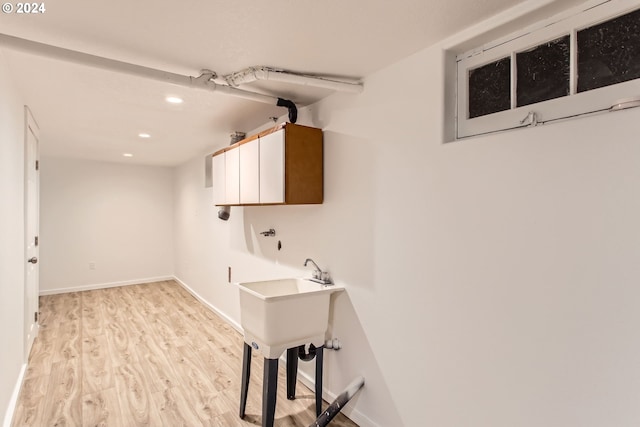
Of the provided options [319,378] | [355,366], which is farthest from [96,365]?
[355,366]

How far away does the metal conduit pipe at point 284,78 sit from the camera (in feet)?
6.52

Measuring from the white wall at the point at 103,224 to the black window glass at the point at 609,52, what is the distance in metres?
6.59

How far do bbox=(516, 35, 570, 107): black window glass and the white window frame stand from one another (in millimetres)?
20

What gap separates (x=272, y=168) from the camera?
8.07ft

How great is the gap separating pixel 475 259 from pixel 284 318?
1165 mm

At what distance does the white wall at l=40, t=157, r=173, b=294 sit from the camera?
18.1 ft

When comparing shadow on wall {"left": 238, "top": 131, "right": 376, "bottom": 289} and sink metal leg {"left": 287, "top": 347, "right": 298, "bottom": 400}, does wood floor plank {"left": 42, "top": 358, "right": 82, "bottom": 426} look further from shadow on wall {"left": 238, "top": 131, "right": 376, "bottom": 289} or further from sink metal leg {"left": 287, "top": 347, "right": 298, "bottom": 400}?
shadow on wall {"left": 238, "top": 131, "right": 376, "bottom": 289}

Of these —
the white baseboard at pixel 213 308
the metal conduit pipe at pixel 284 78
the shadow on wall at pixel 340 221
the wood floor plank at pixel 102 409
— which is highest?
the metal conduit pipe at pixel 284 78

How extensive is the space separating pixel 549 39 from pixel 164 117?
9.70 ft

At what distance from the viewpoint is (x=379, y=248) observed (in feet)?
6.81

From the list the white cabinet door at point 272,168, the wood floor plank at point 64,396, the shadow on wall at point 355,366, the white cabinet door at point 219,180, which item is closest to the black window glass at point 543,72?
the white cabinet door at point 272,168

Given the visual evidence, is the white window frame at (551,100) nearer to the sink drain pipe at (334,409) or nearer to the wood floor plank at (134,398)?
the sink drain pipe at (334,409)

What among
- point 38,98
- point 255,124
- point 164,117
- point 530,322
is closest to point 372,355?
point 530,322

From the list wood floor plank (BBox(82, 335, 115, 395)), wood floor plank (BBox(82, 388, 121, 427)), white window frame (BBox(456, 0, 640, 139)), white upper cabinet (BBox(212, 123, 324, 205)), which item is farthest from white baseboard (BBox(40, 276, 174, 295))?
white window frame (BBox(456, 0, 640, 139))
